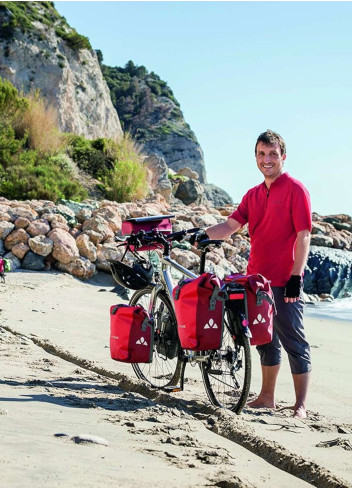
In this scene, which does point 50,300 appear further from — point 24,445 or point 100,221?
point 24,445

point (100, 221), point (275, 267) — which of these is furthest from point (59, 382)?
point (100, 221)

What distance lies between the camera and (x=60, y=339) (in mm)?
7066

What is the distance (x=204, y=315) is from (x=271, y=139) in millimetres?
1394

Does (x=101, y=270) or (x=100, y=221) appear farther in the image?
(x=100, y=221)

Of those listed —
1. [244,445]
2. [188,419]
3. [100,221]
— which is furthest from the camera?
[100,221]

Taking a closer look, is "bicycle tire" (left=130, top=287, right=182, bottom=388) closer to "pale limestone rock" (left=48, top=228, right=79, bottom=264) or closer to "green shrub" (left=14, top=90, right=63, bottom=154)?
"pale limestone rock" (left=48, top=228, right=79, bottom=264)

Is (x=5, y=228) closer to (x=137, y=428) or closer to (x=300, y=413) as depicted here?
(x=300, y=413)

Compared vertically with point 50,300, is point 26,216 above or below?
above

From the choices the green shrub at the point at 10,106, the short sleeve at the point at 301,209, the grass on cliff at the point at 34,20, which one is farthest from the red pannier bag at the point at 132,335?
the grass on cliff at the point at 34,20

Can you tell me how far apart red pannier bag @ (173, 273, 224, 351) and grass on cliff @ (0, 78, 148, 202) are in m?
10.6

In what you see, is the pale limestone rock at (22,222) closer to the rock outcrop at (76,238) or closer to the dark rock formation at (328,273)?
the rock outcrop at (76,238)

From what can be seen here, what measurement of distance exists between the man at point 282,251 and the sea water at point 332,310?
7.76m

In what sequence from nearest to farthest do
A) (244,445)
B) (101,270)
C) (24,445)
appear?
(24,445) → (244,445) → (101,270)

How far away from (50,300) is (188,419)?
5.63 metres
